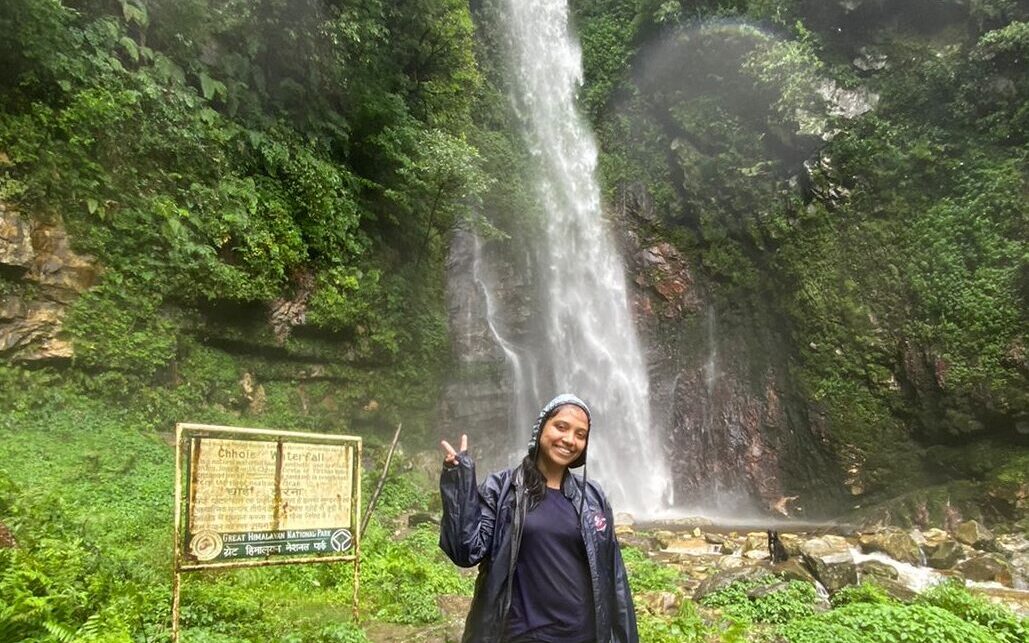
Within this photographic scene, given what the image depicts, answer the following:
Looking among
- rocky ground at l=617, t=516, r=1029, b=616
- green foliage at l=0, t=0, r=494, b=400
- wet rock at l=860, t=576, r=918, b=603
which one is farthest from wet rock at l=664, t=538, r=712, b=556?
green foliage at l=0, t=0, r=494, b=400

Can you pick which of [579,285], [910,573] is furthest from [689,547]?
[579,285]

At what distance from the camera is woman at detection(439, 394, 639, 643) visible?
219cm

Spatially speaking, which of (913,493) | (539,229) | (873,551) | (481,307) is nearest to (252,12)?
(481,307)

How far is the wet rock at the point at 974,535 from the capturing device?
9.48 m

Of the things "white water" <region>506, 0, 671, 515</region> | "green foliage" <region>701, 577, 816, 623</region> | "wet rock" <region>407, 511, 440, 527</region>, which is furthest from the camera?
"white water" <region>506, 0, 671, 515</region>

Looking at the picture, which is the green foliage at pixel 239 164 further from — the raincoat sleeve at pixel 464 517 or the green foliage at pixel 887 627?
the green foliage at pixel 887 627

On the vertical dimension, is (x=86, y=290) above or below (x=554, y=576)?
above

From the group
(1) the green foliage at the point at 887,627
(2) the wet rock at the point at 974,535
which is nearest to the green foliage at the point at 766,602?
(1) the green foliage at the point at 887,627

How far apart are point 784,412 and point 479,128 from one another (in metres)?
11.5

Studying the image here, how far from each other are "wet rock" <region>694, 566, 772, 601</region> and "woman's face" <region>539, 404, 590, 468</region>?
501 cm

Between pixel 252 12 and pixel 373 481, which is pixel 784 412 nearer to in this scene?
pixel 373 481

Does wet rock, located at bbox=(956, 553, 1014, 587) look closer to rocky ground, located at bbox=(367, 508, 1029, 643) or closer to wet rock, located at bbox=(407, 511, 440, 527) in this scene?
rocky ground, located at bbox=(367, 508, 1029, 643)

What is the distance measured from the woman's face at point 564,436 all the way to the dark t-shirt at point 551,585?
180 millimetres

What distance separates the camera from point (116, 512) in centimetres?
566
